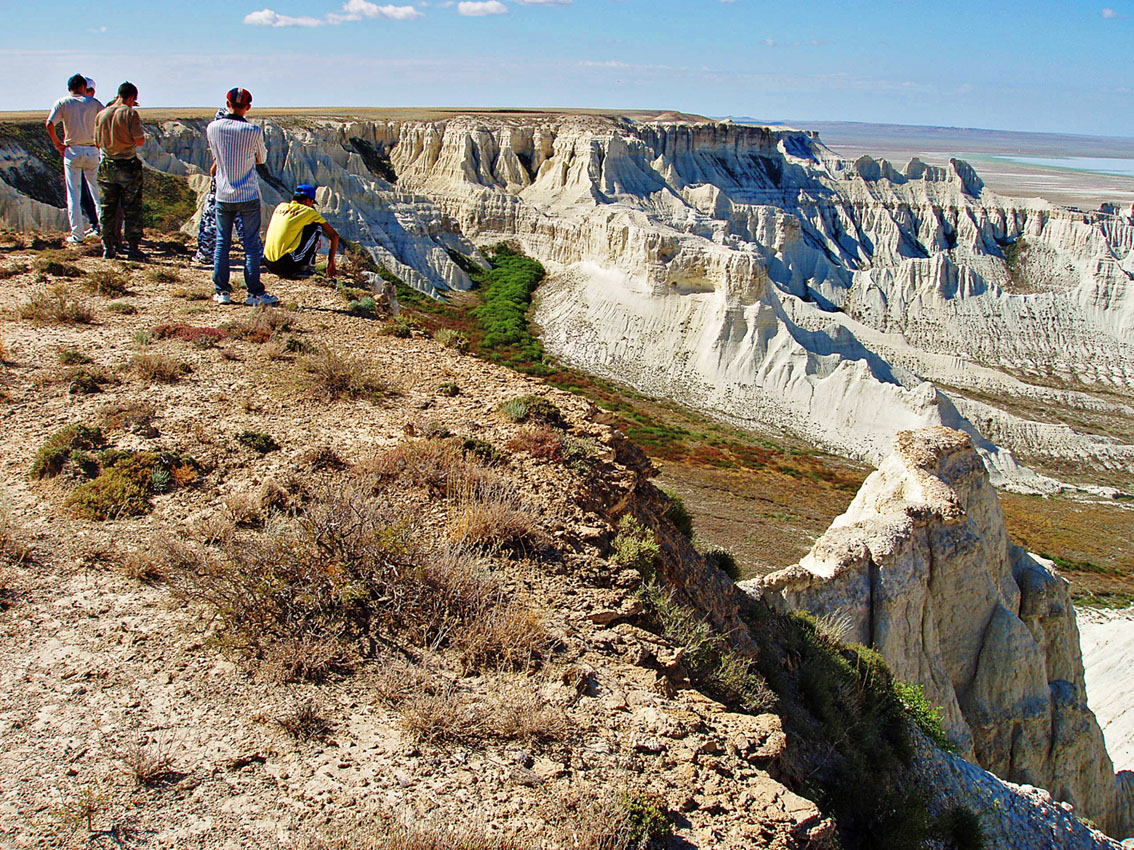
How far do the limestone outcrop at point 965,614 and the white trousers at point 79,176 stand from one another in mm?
12064

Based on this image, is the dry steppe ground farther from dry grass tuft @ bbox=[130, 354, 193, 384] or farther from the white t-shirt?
the white t-shirt

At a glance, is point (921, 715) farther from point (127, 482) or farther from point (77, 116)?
point (77, 116)

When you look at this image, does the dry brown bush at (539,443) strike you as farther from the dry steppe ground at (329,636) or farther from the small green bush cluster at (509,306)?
the small green bush cluster at (509,306)

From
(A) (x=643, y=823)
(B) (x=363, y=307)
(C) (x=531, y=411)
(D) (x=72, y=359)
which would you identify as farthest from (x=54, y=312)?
(A) (x=643, y=823)

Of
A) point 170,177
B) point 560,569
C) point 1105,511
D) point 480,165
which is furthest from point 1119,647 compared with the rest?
point 480,165

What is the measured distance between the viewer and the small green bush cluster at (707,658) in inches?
203

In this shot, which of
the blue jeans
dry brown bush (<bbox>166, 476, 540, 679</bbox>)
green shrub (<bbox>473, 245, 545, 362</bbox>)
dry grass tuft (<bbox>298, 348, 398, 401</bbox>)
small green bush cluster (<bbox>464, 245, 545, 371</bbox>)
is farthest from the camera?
green shrub (<bbox>473, 245, 545, 362</bbox>)

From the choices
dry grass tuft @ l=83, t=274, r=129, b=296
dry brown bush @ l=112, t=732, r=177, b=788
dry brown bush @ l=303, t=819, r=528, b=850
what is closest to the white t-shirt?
dry grass tuft @ l=83, t=274, r=129, b=296

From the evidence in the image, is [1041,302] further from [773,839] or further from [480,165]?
[773,839]

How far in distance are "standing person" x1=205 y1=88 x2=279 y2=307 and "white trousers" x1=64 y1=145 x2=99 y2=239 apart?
10.6 ft

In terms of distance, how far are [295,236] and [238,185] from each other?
1.06 meters

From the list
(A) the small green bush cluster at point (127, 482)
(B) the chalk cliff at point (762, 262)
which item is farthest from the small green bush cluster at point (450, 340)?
(B) the chalk cliff at point (762, 262)

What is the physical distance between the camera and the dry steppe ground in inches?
140

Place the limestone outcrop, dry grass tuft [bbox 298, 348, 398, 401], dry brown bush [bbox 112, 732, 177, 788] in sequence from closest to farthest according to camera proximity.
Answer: dry brown bush [bbox 112, 732, 177, 788]
dry grass tuft [bbox 298, 348, 398, 401]
the limestone outcrop
